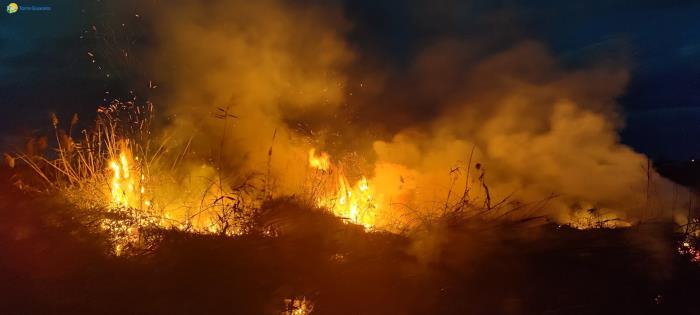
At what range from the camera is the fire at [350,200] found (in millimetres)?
6438

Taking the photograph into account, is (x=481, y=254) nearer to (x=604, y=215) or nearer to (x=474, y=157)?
(x=604, y=215)

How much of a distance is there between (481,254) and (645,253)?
170 centimetres

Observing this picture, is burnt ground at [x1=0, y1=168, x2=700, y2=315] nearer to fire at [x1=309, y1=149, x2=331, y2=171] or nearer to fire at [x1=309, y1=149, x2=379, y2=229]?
fire at [x1=309, y1=149, x2=379, y2=229]

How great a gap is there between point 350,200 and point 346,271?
81.0 inches

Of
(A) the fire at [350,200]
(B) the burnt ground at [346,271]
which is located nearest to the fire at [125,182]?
(B) the burnt ground at [346,271]

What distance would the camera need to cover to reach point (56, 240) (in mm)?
5023

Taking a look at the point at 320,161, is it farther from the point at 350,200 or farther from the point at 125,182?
the point at 125,182

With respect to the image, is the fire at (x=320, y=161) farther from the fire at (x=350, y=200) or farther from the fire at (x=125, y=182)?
the fire at (x=125, y=182)

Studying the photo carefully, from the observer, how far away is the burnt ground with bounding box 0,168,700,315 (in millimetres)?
4102

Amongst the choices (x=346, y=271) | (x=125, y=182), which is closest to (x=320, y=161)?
(x=125, y=182)

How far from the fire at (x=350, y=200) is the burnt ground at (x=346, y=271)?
0.75 m

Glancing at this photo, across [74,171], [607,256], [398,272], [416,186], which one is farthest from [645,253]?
[74,171]

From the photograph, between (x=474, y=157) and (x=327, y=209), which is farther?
(x=474, y=157)

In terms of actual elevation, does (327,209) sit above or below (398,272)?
above
